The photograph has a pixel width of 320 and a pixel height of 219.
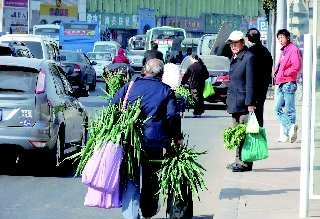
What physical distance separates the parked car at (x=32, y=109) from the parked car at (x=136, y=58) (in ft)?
146

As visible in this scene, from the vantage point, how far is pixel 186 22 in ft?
383

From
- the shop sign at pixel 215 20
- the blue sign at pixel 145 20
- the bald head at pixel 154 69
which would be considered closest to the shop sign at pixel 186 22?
the shop sign at pixel 215 20

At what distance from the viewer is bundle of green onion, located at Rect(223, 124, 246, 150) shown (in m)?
13.0

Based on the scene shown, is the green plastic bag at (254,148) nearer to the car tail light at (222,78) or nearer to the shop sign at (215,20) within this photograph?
the car tail light at (222,78)

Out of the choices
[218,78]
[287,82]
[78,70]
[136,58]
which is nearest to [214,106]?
[218,78]

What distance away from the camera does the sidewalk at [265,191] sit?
10219 millimetres

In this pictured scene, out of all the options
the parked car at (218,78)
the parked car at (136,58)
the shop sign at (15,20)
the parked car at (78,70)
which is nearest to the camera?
the parked car at (218,78)

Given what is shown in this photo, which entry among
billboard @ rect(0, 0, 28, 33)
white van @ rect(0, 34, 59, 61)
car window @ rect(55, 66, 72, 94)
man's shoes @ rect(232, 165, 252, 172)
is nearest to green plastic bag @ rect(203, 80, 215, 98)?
white van @ rect(0, 34, 59, 61)

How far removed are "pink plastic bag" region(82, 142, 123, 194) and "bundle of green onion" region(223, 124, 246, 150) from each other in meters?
4.14

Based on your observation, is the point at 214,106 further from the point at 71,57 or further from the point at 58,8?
the point at 58,8

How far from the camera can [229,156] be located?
1653 cm

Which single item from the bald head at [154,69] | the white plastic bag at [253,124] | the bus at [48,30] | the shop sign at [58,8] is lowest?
the white plastic bag at [253,124]

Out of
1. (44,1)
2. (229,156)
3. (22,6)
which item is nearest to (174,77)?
(229,156)

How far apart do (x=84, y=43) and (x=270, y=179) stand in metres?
50.3
